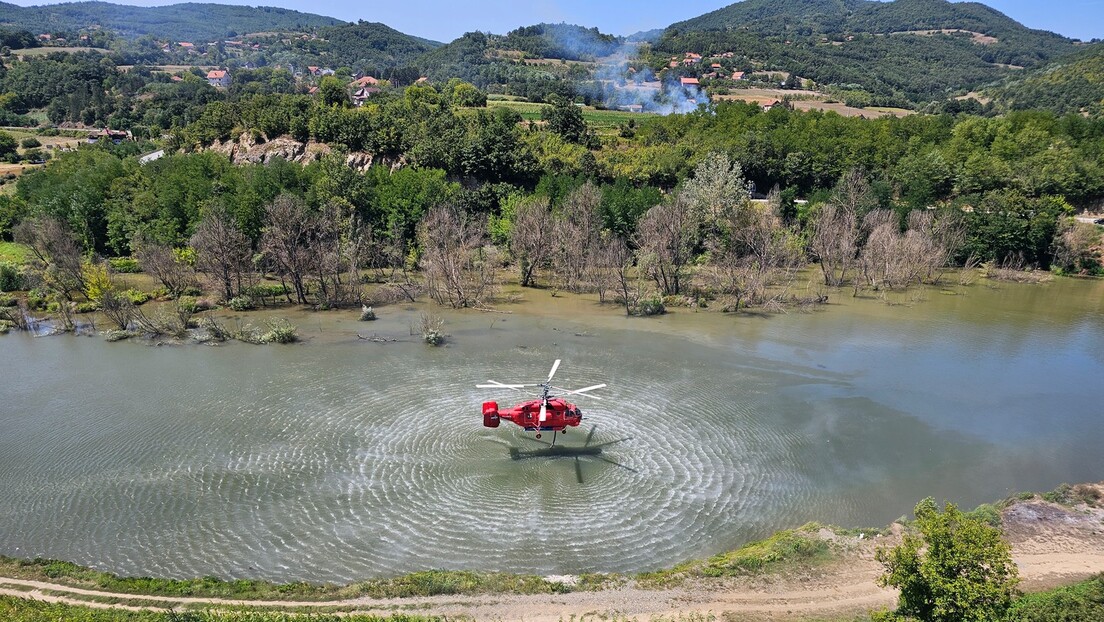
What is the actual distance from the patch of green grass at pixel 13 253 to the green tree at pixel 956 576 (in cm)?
6456

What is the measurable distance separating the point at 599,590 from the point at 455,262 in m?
31.1

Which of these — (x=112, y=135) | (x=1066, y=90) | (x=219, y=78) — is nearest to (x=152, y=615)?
(x=112, y=135)

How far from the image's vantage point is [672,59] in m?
154

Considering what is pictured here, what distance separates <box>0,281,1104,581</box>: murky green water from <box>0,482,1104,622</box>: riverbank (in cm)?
112

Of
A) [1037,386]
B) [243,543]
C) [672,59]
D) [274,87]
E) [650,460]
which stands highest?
[672,59]

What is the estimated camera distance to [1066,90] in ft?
340

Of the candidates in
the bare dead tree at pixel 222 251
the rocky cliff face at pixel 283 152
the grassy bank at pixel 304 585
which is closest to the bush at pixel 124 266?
the bare dead tree at pixel 222 251

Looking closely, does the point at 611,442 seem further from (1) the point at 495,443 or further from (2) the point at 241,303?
(2) the point at 241,303

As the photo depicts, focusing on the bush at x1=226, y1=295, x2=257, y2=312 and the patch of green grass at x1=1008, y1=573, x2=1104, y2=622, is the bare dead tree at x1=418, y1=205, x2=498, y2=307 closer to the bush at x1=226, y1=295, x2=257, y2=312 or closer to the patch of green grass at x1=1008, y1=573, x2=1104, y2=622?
the bush at x1=226, y1=295, x2=257, y2=312

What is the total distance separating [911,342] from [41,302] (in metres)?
58.0

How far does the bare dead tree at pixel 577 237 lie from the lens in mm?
47875

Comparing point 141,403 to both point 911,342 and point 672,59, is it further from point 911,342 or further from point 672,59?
point 672,59

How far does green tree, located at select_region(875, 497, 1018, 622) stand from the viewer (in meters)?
11.7

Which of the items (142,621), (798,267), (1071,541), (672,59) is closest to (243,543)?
(142,621)
